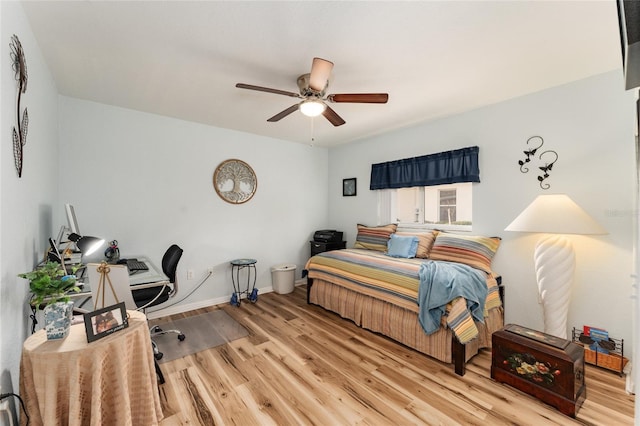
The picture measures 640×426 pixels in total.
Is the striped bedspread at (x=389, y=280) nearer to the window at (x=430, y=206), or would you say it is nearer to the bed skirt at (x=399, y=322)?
the bed skirt at (x=399, y=322)

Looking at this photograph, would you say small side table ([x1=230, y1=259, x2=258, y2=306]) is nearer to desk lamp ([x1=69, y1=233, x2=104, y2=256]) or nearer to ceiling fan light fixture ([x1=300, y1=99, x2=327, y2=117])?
desk lamp ([x1=69, y1=233, x2=104, y2=256])

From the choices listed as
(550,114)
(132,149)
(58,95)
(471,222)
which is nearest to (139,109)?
(132,149)

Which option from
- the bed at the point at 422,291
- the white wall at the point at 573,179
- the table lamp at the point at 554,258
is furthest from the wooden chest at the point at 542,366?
the white wall at the point at 573,179

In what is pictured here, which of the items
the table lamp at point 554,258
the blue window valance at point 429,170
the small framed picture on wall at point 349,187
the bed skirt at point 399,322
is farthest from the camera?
the small framed picture on wall at point 349,187

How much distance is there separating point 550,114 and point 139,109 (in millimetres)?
4317

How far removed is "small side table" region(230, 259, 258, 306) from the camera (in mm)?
3732

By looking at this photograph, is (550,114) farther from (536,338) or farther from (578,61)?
(536,338)

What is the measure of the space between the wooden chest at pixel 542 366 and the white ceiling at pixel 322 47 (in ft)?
6.87

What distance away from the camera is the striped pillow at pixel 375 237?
3801mm

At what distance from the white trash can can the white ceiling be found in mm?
2384

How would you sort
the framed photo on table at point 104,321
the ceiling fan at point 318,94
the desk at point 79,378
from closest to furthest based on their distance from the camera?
1. the desk at point 79,378
2. the framed photo on table at point 104,321
3. the ceiling fan at point 318,94

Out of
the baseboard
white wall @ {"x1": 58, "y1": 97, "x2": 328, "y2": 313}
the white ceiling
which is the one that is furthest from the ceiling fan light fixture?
the baseboard

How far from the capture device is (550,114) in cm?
262

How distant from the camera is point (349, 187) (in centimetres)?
472
